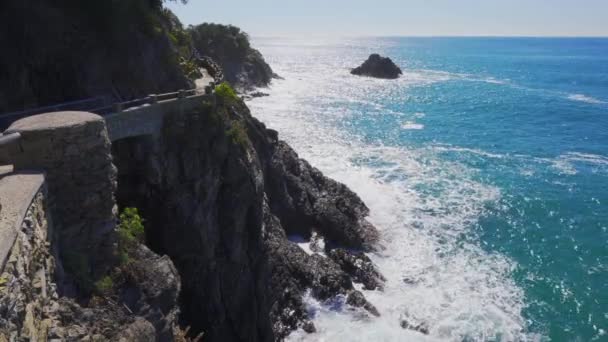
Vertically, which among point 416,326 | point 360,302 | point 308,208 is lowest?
point 416,326

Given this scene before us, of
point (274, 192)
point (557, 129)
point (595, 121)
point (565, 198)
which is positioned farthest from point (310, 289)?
point (595, 121)

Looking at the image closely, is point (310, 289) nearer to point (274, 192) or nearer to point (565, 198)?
point (274, 192)

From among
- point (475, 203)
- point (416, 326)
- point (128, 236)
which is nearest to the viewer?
point (128, 236)

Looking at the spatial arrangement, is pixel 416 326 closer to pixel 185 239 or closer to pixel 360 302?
pixel 360 302

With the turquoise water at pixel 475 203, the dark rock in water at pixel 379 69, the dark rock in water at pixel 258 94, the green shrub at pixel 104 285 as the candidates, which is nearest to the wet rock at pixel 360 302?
the turquoise water at pixel 475 203

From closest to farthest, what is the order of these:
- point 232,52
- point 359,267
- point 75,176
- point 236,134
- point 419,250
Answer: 1. point 75,176
2. point 236,134
3. point 359,267
4. point 419,250
5. point 232,52

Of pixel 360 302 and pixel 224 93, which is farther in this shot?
pixel 360 302

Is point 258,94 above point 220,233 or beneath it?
above

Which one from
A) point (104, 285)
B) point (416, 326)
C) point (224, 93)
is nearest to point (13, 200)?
point (104, 285)
